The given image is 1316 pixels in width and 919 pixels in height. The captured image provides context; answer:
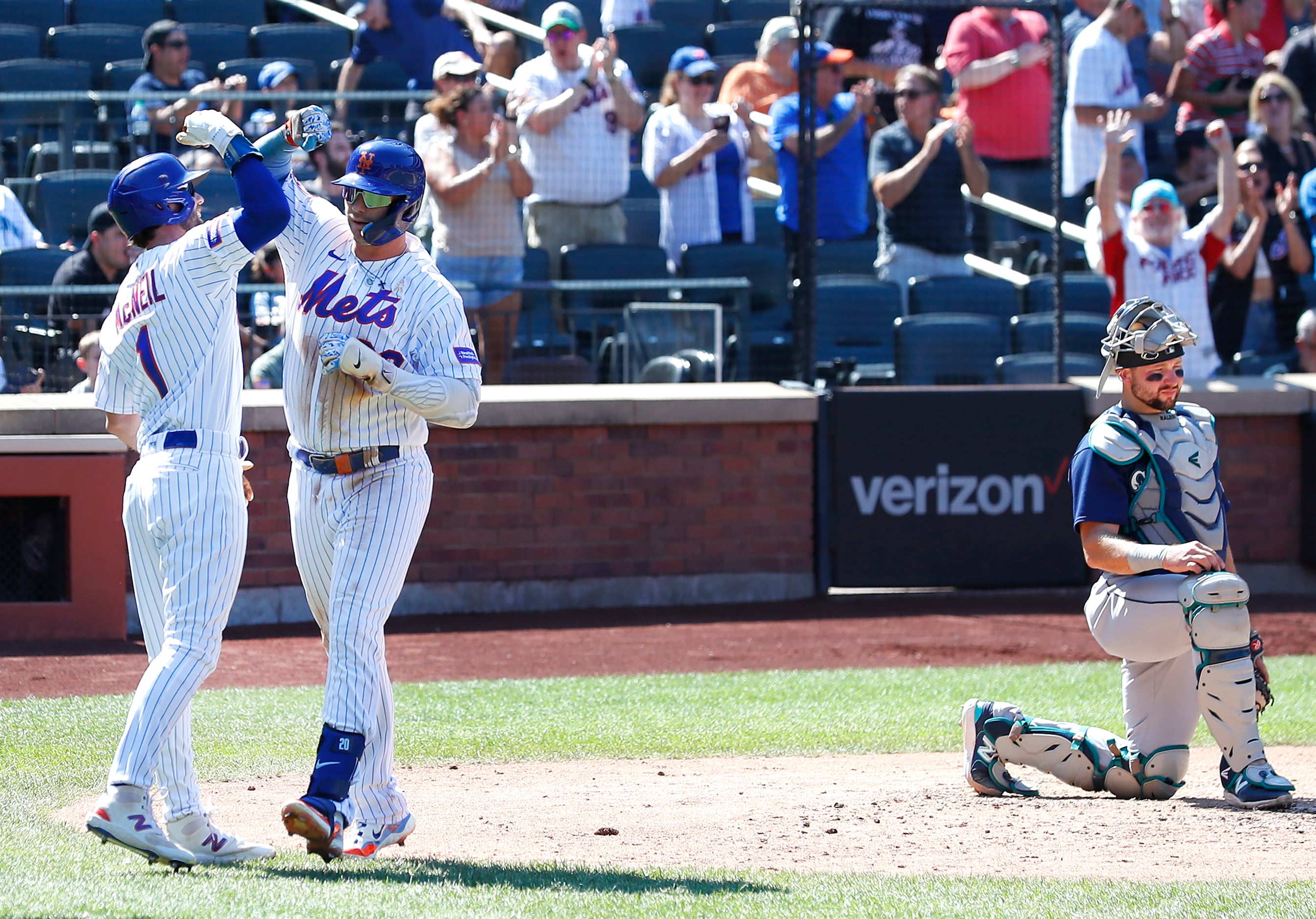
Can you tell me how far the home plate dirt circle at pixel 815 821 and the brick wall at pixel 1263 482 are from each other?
14.2ft

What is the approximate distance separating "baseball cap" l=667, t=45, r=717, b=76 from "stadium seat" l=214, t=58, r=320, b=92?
2.82m

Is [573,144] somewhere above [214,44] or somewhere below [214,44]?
below

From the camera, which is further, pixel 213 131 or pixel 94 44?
pixel 94 44

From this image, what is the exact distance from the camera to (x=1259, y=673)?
16.2 feet

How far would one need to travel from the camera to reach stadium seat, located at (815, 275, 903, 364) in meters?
9.98

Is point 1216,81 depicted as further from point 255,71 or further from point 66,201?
point 66,201

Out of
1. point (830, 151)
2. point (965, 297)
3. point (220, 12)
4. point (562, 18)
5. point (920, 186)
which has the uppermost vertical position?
point (220, 12)

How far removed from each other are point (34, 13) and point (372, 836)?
9748 millimetres

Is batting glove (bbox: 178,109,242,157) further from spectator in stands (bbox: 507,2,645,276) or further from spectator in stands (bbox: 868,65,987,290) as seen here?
spectator in stands (bbox: 868,65,987,290)

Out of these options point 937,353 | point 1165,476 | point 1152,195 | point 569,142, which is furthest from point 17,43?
point 1165,476

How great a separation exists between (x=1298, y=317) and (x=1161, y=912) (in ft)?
26.3

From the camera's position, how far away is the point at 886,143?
10.3 m

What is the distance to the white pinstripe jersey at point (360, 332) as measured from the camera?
4.21 metres

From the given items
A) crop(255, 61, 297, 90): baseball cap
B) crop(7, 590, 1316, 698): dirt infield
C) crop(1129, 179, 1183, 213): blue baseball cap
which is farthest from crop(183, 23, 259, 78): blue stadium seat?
crop(1129, 179, 1183, 213): blue baseball cap
